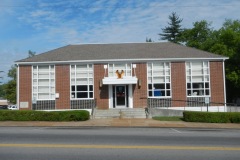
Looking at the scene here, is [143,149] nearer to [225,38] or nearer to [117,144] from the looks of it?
[117,144]

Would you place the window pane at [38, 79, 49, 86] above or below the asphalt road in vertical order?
above

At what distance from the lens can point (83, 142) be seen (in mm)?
11555

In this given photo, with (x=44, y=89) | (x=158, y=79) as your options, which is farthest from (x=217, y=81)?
(x=44, y=89)

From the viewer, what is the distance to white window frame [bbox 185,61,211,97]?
28.9m

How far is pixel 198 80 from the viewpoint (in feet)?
95.2

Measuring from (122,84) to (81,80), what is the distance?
381 centimetres

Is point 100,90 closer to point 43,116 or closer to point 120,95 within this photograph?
point 120,95

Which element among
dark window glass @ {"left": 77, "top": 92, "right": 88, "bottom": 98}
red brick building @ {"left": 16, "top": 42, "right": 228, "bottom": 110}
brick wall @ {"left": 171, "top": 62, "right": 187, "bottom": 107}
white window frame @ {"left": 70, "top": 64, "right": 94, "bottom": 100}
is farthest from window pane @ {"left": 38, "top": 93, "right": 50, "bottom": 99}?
brick wall @ {"left": 171, "top": 62, "right": 187, "bottom": 107}

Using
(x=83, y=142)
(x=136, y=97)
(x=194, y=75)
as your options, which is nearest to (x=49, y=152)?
(x=83, y=142)

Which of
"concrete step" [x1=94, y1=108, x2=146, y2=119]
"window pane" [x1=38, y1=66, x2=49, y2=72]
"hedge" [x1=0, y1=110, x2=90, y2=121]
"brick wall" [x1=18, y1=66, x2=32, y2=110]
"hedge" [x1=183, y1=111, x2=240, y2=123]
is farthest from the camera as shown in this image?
"window pane" [x1=38, y1=66, x2=49, y2=72]

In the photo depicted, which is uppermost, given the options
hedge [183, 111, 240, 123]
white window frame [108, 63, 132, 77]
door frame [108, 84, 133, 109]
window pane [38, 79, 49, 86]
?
white window frame [108, 63, 132, 77]

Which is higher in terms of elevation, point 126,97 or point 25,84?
point 25,84

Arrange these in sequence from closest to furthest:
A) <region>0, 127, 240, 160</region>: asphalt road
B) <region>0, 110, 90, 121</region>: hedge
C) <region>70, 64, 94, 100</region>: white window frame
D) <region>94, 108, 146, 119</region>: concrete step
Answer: <region>0, 127, 240, 160</region>: asphalt road → <region>0, 110, 90, 121</region>: hedge → <region>94, 108, 146, 119</region>: concrete step → <region>70, 64, 94, 100</region>: white window frame

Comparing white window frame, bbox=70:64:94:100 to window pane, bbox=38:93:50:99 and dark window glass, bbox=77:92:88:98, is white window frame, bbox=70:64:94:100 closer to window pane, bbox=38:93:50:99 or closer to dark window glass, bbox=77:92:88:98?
dark window glass, bbox=77:92:88:98
